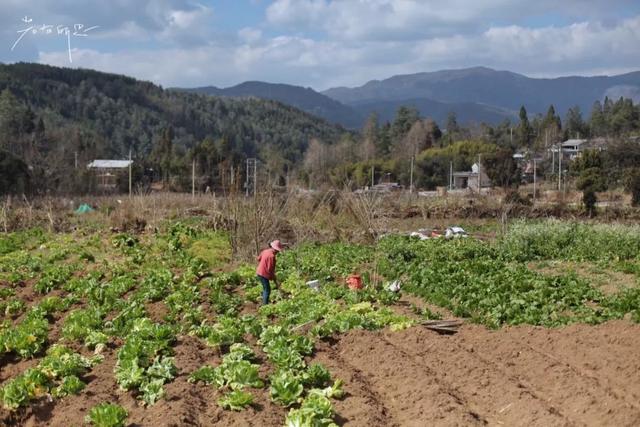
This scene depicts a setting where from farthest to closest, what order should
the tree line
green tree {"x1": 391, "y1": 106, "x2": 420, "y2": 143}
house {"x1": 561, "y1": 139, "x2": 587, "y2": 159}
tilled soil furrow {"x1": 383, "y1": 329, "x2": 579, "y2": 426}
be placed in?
green tree {"x1": 391, "y1": 106, "x2": 420, "y2": 143}, house {"x1": 561, "y1": 139, "x2": 587, "y2": 159}, the tree line, tilled soil furrow {"x1": 383, "y1": 329, "x2": 579, "y2": 426}

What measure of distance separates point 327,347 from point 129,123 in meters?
A: 102

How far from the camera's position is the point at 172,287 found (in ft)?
45.2

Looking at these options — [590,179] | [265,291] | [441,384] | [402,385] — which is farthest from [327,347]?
[590,179]

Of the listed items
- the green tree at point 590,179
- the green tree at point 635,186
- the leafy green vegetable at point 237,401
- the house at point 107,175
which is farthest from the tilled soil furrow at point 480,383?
the house at point 107,175

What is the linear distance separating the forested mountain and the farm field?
42584 mm

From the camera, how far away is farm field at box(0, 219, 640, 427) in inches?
258

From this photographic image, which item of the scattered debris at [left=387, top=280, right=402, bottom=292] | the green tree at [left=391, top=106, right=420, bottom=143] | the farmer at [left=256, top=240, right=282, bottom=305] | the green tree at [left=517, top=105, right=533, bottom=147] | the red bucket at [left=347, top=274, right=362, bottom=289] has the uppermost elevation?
the green tree at [left=391, top=106, right=420, bottom=143]

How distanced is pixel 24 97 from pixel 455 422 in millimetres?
102350

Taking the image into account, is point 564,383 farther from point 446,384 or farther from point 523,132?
point 523,132

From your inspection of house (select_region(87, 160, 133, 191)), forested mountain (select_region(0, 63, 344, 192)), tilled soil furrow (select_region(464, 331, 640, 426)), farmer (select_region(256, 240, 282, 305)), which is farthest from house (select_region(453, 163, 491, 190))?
tilled soil furrow (select_region(464, 331, 640, 426))

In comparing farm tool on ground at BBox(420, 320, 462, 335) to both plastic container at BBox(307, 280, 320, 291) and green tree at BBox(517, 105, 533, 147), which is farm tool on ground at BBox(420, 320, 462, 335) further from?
green tree at BBox(517, 105, 533, 147)

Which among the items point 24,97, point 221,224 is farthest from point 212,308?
point 24,97

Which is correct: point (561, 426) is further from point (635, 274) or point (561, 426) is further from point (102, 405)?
point (635, 274)

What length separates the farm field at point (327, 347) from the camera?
6.56m
